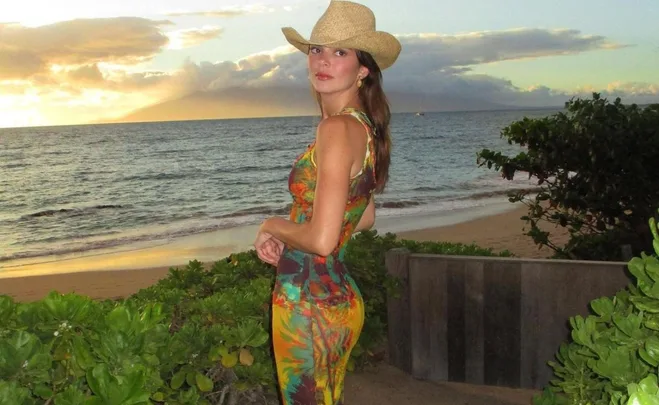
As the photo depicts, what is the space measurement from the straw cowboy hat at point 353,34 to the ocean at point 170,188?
1666 cm

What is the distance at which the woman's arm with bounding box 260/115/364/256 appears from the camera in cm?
242

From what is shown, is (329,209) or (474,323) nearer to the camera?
(329,209)

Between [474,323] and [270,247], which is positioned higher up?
[270,247]

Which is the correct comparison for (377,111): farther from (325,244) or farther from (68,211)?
(68,211)

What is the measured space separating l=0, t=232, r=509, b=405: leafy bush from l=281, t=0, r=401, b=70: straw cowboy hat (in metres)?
1.15

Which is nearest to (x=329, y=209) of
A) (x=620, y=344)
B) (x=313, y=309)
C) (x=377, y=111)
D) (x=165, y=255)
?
(x=313, y=309)

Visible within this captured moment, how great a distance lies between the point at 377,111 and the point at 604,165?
5.53 meters

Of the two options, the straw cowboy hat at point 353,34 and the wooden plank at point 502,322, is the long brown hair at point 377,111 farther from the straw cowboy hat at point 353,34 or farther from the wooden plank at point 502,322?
Result: the wooden plank at point 502,322

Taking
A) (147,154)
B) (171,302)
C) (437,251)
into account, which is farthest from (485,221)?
(147,154)

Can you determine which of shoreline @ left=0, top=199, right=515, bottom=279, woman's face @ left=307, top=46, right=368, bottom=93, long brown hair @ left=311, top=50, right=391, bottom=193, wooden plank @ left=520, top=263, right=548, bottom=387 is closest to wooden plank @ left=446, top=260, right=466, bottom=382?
wooden plank @ left=520, top=263, right=548, bottom=387

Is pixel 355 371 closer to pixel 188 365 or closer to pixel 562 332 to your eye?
pixel 562 332

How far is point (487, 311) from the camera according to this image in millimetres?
5766

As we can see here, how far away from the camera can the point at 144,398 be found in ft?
6.17

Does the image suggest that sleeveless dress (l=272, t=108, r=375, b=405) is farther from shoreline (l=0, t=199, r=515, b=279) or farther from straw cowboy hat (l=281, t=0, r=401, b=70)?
shoreline (l=0, t=199, r=515, b=279)
